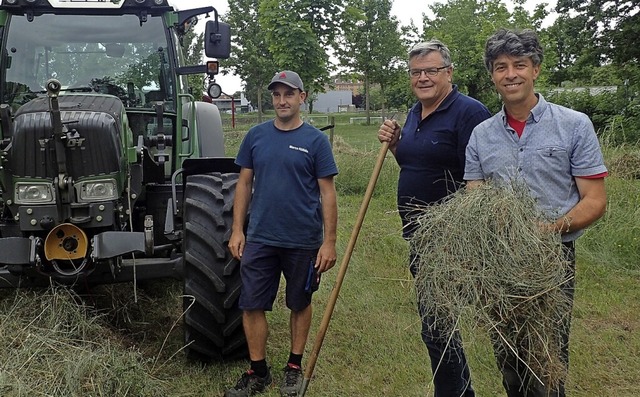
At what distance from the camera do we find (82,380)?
3217mm

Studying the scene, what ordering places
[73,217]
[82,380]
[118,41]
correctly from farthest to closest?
[118,41], [73,217], [82,380]

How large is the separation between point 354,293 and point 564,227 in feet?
10.4

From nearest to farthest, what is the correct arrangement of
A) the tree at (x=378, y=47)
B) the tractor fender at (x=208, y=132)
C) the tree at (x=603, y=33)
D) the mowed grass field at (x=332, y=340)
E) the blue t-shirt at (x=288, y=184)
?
the mowed grass field at (x=332, y=340)
the blue t-shirt at (x=288, y=184)
the tractor fender at (x=208, y=132)
the tree at (x=603, y=33)
the tree at (x=378, y=47)

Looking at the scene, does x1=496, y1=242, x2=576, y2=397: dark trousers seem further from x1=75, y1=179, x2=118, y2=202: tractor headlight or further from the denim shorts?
x1=75, y1=179, x2=118, y2=202: tractor headlight

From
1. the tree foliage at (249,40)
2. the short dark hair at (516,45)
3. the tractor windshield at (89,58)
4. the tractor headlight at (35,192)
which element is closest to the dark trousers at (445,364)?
the short dark hair at (516,45)

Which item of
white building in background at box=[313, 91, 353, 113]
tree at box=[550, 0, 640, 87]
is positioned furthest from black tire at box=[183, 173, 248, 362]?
white building in background at box=[313, 91, 353, 113]

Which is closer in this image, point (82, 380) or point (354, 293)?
point (82, 380)

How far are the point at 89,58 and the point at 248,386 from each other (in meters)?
2.63

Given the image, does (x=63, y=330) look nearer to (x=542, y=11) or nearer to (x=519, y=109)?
(x=519, y=109)

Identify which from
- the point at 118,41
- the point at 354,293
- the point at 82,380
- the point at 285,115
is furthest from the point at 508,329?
the point at 118,41

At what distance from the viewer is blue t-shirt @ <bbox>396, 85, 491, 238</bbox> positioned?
3121 millimetres

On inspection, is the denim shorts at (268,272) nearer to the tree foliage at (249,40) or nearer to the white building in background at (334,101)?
the tree foliage at (249,40)

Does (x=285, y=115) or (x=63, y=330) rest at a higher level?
(x=285, y=115)

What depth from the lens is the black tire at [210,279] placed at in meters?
3.93
